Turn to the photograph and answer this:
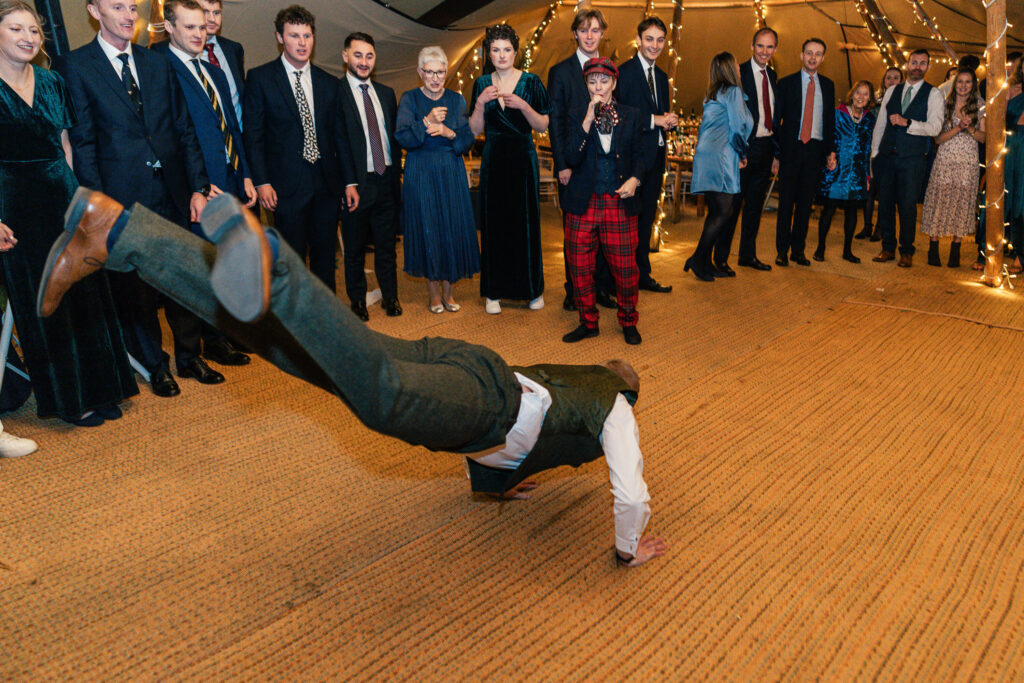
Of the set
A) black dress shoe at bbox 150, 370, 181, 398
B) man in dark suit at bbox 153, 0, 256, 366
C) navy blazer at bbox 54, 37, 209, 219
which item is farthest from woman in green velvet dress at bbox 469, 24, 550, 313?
black dress shoe at bbox 150, 370, 181, 398

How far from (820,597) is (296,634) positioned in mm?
1251

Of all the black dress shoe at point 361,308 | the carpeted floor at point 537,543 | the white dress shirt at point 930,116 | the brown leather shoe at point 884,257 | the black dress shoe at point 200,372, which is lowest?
the carpeted floor at point 537,543

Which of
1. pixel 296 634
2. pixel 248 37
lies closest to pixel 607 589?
pixel 296 634

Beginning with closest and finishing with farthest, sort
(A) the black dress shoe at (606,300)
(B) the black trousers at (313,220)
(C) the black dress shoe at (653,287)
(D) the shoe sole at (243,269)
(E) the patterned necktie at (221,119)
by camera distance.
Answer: (D) the shoe sole at (243,269) < (E) the patterned necktie at (221,119) < (B) the black trousers at (313,220) < (A) the black dress shoe at (606,300) < (C) the black dress shoe at (653,287)

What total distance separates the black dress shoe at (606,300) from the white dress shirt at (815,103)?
1713 millimetres

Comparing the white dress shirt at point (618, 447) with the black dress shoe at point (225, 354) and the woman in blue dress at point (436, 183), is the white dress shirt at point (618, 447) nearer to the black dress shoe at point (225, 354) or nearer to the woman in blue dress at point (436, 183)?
the black dress shoe at point (225, 354)

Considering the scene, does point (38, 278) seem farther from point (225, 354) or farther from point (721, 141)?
point (721, 141)

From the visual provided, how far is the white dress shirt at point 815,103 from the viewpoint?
4.42m

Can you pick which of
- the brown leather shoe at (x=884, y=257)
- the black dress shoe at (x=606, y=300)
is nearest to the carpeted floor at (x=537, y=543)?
the black dress shoe at (x=606, y=300)

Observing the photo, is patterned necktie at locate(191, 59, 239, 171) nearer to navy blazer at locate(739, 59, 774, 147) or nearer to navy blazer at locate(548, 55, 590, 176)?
navy blazer at locate(548, 55, 590, 176)

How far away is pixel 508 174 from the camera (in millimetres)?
3756

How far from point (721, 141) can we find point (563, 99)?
1229mm

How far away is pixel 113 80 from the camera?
2572 millimetres

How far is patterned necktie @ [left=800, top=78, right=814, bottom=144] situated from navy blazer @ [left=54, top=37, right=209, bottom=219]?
353cm
